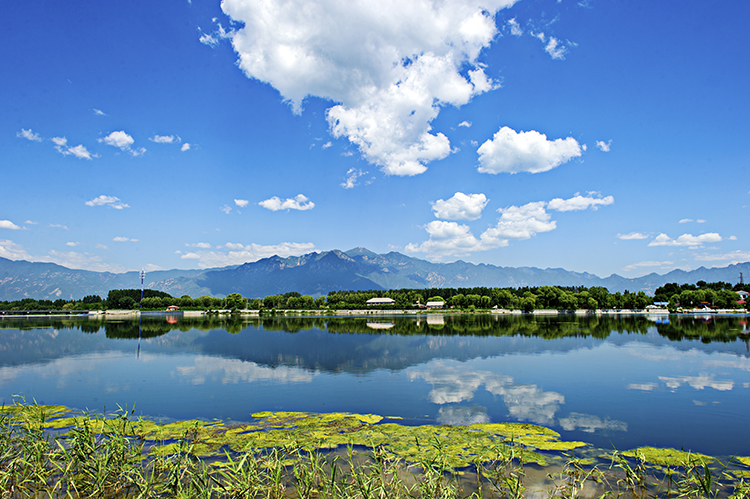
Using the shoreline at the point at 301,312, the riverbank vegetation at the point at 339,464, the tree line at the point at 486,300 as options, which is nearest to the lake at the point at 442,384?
the riverbank vegetation at the point at 339,464

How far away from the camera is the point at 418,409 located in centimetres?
1553

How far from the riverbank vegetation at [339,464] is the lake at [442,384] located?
1.51m

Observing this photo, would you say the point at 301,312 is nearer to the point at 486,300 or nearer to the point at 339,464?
the point at 486,300

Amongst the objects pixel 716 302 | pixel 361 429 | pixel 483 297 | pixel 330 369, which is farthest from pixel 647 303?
pixel 361 429

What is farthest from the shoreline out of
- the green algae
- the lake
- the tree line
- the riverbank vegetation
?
the green algae

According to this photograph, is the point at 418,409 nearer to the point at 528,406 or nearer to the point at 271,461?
the point at 528,406

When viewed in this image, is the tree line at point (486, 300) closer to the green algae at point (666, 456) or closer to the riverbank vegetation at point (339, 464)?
the green algae at point (666, 456)

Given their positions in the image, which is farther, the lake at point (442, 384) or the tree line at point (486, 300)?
the tree line at point (486, 300)

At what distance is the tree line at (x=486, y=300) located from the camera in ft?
412

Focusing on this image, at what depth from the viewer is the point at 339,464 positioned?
→ 10.1m

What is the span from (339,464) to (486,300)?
13889cm

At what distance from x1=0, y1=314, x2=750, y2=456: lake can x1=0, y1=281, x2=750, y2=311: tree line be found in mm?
96880

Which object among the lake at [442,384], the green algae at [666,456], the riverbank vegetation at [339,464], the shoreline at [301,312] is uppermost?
the riverbank vegetation at [339,464]

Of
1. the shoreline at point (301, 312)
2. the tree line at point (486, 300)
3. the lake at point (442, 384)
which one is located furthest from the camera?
the tree line at point (486, 300)
